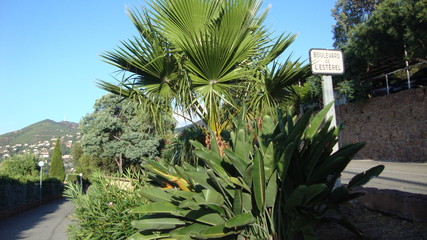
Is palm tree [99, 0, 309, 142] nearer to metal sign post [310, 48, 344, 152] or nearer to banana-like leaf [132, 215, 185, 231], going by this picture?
metal sign post [310, 48, 344, 152]

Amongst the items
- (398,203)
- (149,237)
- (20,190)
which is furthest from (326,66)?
(20,190)

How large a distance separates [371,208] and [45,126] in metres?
128

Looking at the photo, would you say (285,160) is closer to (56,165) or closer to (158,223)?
(158,223)

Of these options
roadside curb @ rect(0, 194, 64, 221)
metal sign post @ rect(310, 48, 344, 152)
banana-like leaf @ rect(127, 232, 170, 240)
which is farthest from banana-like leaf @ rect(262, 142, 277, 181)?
roadside curb @ rect(0, 194, 64, 221)

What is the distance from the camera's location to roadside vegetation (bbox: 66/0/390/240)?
9.45 feet

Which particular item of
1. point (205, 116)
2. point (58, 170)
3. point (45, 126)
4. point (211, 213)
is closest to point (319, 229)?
point (211, 213)

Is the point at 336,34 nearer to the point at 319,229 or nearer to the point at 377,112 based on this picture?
the point at 377,112

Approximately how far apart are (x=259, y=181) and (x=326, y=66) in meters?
1.73

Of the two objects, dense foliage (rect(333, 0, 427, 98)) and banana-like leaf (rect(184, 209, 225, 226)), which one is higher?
dense foliage (rect(333, 0, 427, 98))

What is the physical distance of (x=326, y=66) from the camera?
3.91 meters

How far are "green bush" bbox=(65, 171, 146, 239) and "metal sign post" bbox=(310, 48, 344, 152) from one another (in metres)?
2.39

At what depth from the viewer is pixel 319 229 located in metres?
3.63

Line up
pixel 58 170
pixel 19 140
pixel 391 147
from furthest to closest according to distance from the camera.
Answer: pixel 19 140, pixel 58 170, pixel 391 147

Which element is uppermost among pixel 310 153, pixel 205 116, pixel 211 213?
pixel 205 116
